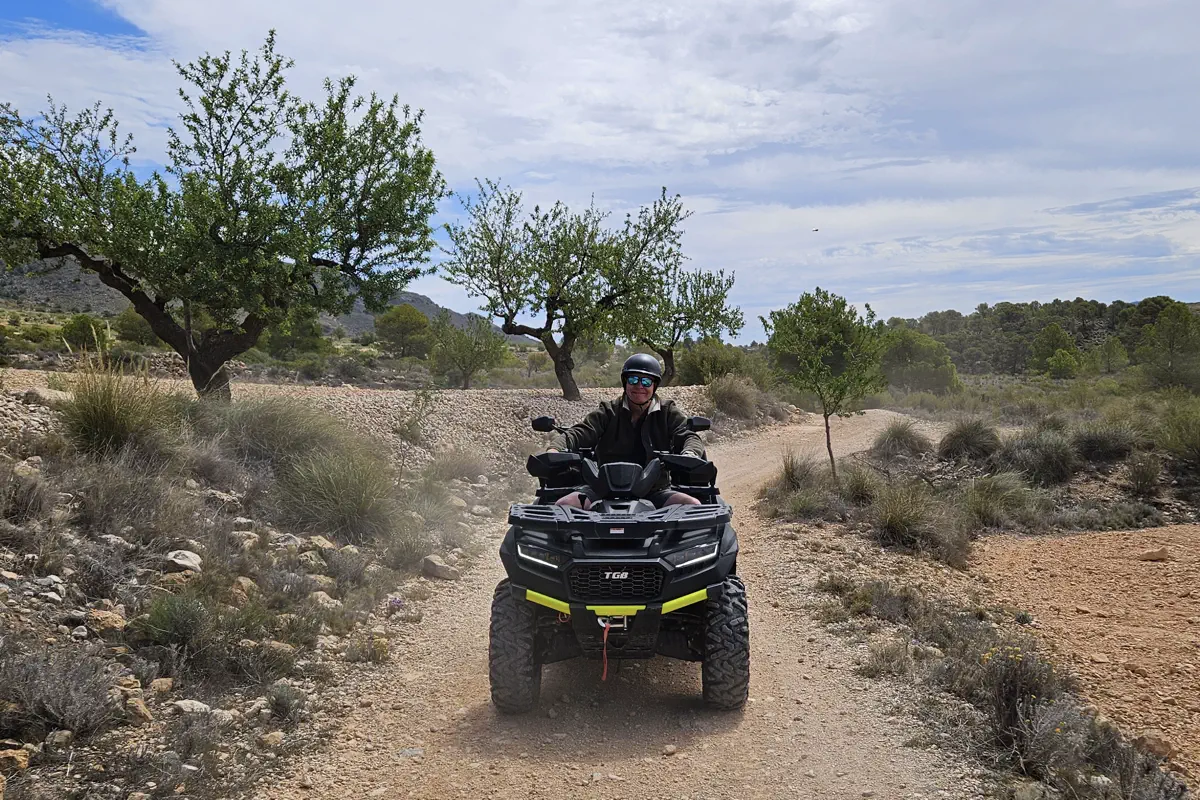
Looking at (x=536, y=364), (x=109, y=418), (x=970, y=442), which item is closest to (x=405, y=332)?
(x=536, y=364)

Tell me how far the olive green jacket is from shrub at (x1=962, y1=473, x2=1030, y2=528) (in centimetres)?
814

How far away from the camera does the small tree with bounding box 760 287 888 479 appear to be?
14.6m

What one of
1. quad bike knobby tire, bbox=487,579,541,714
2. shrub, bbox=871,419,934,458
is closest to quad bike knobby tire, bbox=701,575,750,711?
quad bike knobby tire, bbox=487,579,541,714

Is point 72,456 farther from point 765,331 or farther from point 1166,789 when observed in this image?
point 765,331

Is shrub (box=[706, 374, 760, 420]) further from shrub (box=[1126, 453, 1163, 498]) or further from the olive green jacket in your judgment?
the olive green jacket

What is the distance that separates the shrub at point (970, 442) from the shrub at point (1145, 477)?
9.00 ft

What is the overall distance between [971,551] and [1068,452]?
21.3ft

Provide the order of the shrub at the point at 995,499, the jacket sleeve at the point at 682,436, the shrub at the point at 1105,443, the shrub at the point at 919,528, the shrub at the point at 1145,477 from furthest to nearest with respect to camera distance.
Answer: the shrub at the point at 1105,443 < the shrub at the point at 1145,477 < the shrub at the point at 995,499 < the shrub at the point at 919,528 < the jacket sleeve at the point at 682,436

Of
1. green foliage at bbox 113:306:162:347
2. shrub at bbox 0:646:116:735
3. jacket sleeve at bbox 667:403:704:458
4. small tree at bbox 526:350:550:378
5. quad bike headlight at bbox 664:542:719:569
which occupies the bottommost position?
shrub at bbox 0:646:116:735

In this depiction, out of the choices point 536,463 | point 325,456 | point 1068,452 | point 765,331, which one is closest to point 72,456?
point 325,456

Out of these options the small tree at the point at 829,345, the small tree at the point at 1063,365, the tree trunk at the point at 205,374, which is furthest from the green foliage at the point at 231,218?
the small tree at the point at 1063,365

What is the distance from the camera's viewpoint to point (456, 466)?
1345cm

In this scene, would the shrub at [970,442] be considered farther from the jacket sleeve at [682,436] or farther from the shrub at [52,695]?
the shrub at [52,695]

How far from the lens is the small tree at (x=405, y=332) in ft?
139
